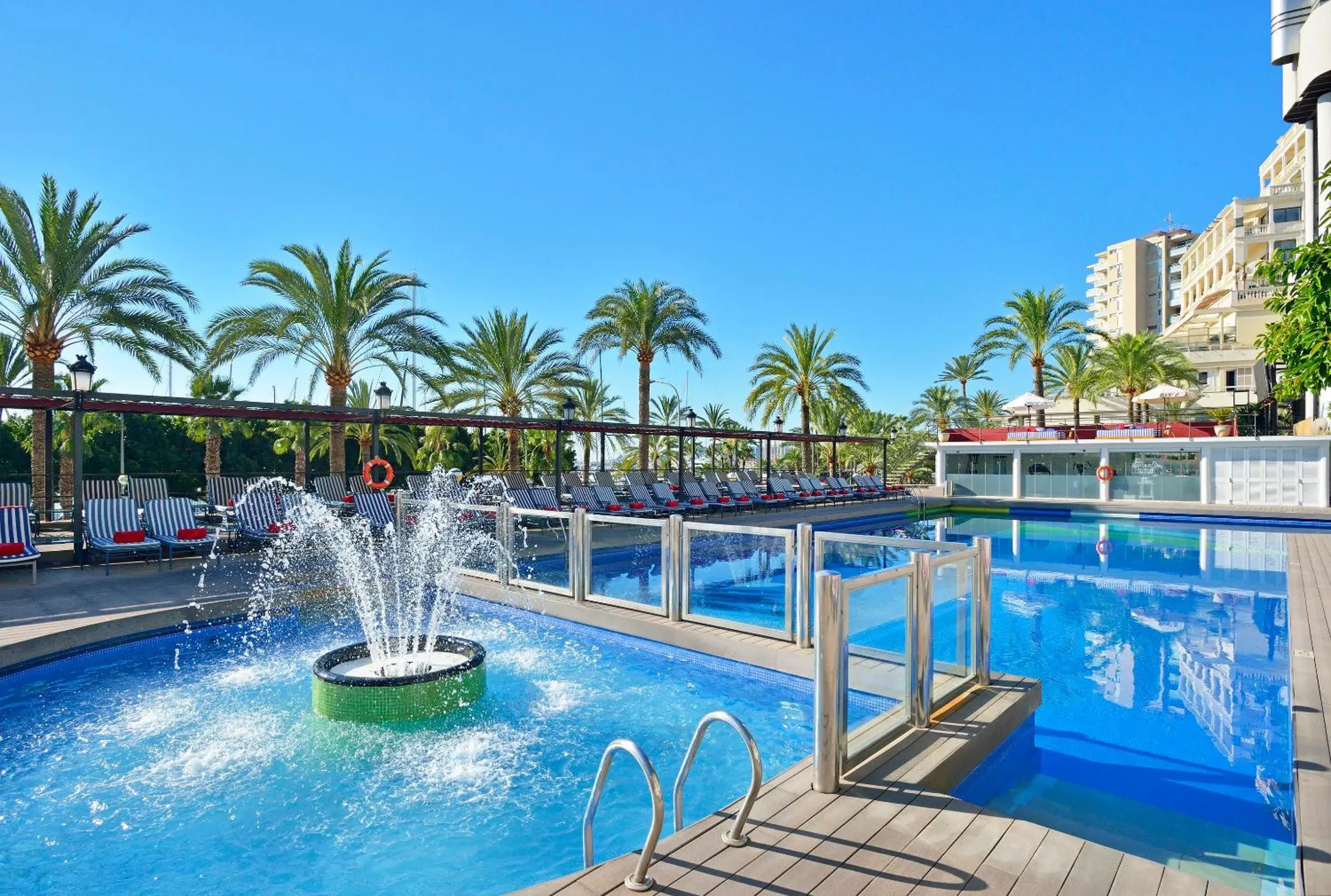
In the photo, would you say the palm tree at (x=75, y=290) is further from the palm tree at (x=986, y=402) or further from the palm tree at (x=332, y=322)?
the palm tree at (x=986, y=402)

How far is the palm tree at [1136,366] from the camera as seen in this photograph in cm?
3509

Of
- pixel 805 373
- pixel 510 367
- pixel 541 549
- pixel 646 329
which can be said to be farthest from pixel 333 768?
pixel 805 373

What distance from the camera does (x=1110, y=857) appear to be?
10.3 ft

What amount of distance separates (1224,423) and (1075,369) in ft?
34.2

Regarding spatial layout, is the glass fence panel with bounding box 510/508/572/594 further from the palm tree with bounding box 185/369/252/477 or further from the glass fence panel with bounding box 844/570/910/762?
the palm tree with bounding box 185/369/252/477

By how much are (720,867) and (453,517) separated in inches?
352

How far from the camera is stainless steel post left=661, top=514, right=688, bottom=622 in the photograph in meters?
7.55

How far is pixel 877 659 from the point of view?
429cm

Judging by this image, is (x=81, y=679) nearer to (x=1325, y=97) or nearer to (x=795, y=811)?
(x=795, y=811)

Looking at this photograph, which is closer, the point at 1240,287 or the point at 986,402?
the point at 1240,287

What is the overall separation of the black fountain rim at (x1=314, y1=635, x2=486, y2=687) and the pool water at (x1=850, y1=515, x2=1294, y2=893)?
3.95m

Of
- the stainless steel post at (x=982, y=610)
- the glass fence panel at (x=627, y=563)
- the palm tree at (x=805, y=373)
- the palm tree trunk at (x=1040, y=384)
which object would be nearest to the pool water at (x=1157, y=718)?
the stainless steel post at (x=982, y=610)

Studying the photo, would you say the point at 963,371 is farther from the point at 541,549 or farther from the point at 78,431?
the point at 78,431

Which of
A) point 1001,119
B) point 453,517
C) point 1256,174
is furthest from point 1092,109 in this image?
point 1256,174
